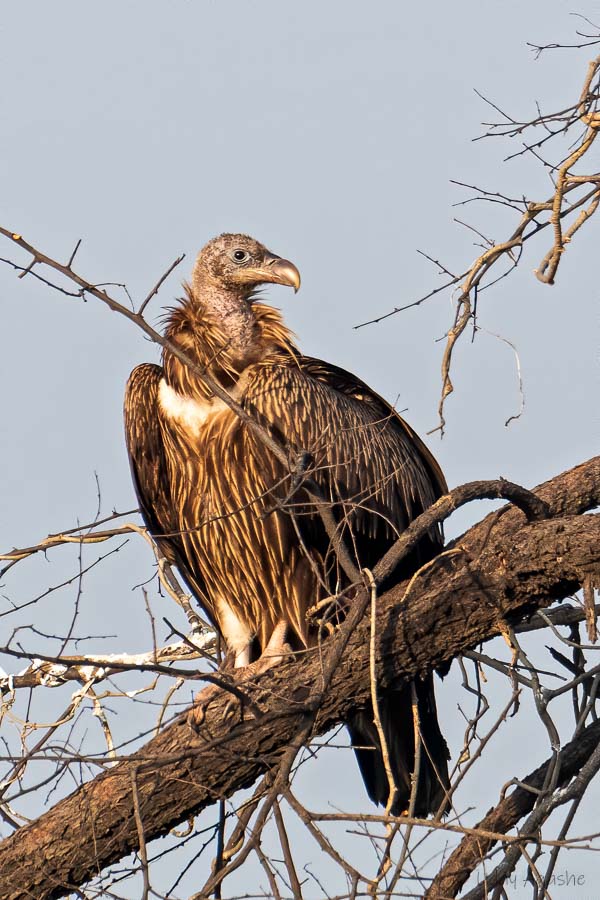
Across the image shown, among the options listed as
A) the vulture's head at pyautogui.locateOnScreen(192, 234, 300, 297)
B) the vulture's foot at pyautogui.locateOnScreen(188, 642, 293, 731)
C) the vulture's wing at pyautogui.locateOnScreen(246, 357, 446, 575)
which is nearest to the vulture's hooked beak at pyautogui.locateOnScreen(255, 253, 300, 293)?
the vulture's head at pyautogui.locateOnScreen(192, 234, 300, 297)

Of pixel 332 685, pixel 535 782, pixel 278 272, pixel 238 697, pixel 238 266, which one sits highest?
pixel 238 266

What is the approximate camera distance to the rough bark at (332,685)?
424 centimetres

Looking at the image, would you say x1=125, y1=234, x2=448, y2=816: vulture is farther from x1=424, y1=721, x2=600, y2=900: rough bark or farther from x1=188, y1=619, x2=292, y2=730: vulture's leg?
x1=424, y1=721, x2=600, y2=900: rough bark

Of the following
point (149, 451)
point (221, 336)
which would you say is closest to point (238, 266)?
point (221, 336)

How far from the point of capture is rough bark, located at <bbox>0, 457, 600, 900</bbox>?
13.9 feet

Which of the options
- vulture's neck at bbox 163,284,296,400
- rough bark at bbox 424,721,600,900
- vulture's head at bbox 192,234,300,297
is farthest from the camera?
vulture's head at bbox 192,234,300,297

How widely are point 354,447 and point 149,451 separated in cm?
96

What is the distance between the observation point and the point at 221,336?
19.3 ft

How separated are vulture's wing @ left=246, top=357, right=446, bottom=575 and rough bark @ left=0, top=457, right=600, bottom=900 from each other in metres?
0.85

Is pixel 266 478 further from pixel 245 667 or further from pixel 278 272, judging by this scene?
pixel 278 272

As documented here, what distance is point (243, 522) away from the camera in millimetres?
5496

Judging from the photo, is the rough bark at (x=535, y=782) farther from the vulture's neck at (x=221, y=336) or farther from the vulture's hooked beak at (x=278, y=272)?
the vulture's hooked beak at (x=278, y=272)

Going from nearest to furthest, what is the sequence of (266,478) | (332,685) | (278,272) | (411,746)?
(332,685), (266,478), (411,746), (278,272)

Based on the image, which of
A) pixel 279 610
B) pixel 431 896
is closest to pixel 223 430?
pixel 279 610
